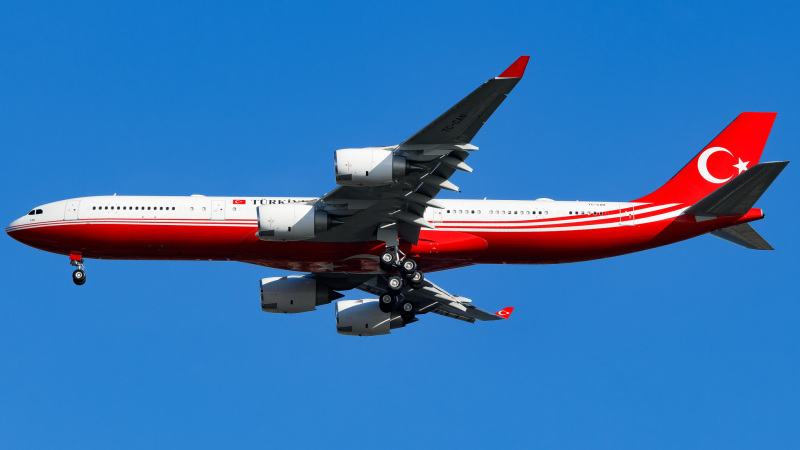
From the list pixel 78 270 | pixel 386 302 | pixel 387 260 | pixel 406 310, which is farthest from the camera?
pixel 406 310

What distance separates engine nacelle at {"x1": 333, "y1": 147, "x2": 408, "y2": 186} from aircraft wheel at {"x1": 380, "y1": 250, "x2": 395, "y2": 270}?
20.4ft

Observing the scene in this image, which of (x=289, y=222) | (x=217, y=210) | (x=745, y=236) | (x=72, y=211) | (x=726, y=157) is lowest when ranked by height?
(x=745, y=236)

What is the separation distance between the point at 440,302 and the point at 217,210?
43.9 feet

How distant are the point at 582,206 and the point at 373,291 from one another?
1234 cm

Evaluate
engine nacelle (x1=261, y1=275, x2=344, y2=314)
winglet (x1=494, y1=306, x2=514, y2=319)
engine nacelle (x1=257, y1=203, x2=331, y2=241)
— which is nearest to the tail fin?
winglet (x1=494, y1=306, x2=514, y2=319)

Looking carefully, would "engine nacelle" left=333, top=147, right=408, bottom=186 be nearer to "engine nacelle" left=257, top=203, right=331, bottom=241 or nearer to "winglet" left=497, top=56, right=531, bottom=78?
"engine nacelle" left=257, top=203, right=331, bottom=241

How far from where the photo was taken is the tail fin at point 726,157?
156 feet

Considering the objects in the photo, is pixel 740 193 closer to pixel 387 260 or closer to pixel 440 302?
pixel 387 260

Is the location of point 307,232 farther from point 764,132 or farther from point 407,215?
point 764,132

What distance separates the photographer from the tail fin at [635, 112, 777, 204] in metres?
47.6

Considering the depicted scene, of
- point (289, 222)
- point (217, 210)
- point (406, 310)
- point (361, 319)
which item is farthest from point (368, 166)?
point (361, 319)

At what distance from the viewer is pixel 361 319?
171ft

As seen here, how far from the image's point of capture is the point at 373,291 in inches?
2108

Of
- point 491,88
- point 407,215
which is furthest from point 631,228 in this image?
point 491,88
